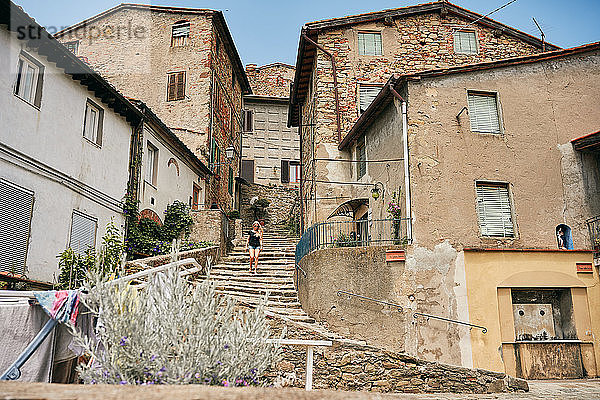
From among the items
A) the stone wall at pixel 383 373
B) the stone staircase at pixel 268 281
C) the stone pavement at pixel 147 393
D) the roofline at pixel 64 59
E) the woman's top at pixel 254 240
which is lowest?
the stone wall at pixel 383 373

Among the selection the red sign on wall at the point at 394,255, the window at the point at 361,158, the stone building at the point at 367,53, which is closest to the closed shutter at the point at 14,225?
the red sign on wall at the point at 394,255

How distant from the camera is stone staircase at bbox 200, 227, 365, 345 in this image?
12.1m

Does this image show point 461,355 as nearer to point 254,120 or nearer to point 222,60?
point 222,60

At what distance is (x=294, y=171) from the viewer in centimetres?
3544

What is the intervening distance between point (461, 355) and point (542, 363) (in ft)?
5.95

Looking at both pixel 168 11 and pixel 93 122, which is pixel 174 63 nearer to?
pixel 168 11

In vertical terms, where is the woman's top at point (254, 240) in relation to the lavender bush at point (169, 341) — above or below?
above

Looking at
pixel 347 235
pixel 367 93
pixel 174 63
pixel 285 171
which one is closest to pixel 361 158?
pixel 367 93

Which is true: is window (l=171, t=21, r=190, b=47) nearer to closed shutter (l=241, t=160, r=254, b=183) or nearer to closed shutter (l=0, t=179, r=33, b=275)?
closed shutter (l=241, t=160, r=254, b=183)

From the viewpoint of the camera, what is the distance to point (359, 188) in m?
17.1

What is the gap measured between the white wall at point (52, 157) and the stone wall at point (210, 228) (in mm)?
3743

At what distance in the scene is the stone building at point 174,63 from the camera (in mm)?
24359

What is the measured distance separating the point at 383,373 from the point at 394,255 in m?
3.22

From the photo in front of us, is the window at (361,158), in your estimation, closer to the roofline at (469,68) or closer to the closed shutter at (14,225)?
the roofline at (469,68)
